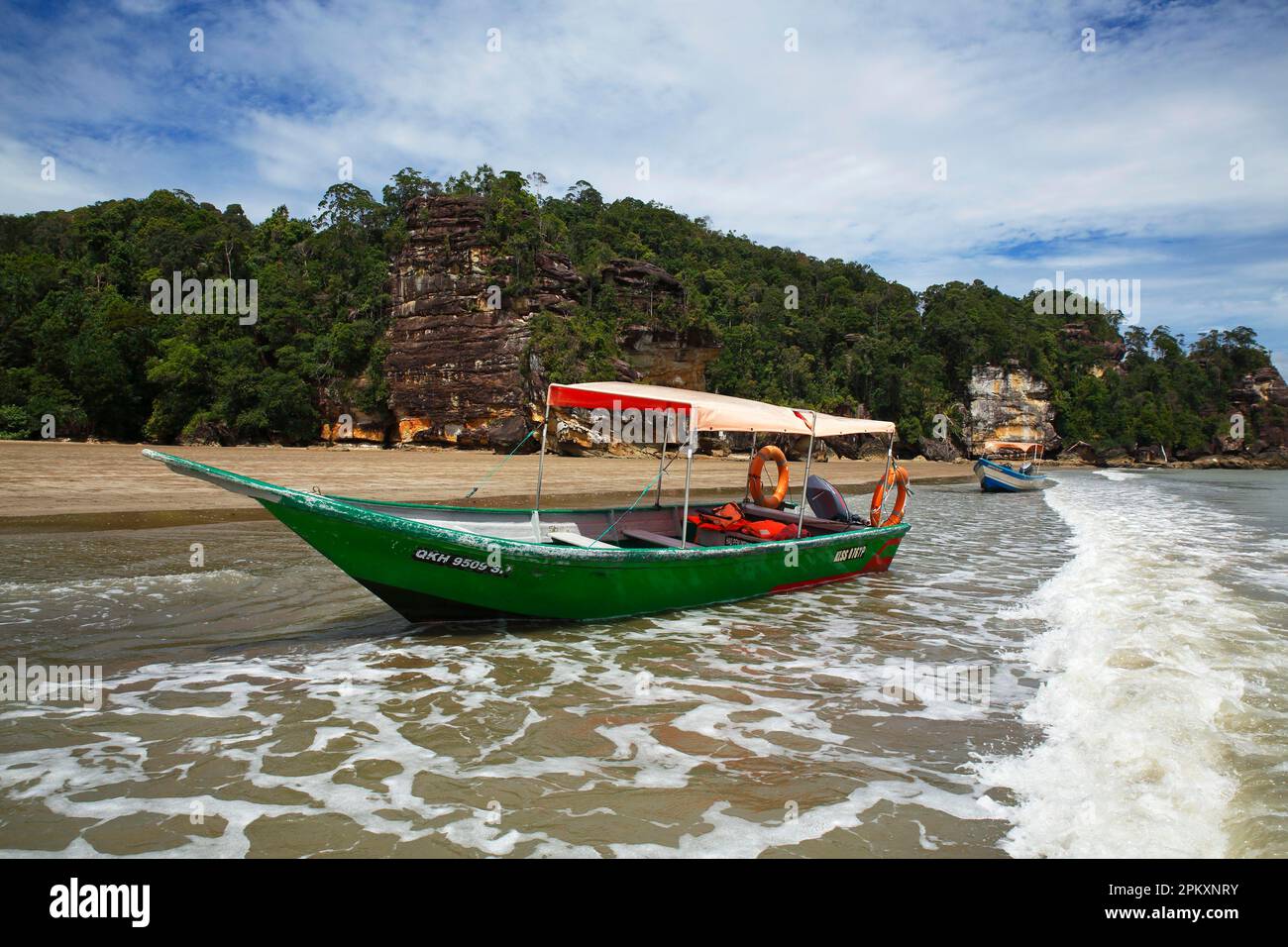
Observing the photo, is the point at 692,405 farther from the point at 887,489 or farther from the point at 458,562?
the point at 887,489

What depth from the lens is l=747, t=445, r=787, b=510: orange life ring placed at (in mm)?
10602

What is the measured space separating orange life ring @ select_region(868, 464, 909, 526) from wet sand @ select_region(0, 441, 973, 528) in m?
6.85

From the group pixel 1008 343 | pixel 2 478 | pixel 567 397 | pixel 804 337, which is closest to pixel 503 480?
pixel 2 478

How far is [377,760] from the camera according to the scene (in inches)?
171

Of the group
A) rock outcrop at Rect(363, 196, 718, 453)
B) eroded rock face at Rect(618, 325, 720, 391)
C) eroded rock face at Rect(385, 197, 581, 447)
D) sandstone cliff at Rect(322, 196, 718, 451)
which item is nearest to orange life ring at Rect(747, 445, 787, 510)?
rock outcrop at Rect(363, 196, 718, 453)

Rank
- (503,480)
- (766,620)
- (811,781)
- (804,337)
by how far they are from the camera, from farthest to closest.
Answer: (804,337)
(503,480)
(766,620)
(811,781)

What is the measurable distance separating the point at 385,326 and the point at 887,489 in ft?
132

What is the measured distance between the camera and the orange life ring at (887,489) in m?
11.2

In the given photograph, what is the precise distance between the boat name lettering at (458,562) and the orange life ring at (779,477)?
4.96 metres

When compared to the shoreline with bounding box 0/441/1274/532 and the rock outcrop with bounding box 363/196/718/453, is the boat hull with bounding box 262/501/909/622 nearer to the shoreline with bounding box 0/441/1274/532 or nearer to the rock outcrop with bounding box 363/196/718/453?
the shoreline with bounding box 0/441/1274/532

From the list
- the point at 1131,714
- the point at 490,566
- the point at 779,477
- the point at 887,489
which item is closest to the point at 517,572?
the point at 490,566
